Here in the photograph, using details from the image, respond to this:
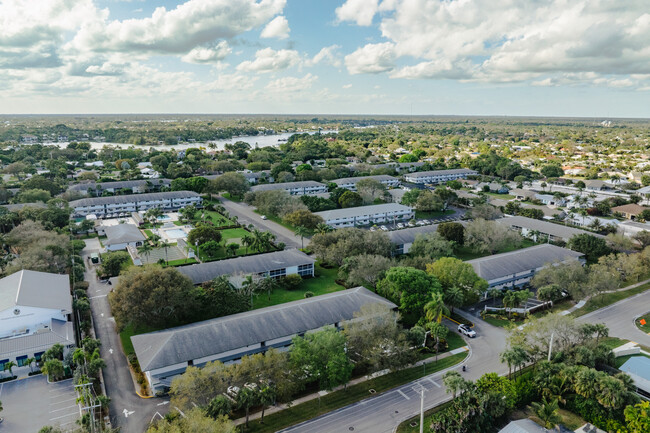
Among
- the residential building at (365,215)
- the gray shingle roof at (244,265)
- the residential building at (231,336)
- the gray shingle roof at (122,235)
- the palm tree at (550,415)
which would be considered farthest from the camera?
the residential building at (365,215)

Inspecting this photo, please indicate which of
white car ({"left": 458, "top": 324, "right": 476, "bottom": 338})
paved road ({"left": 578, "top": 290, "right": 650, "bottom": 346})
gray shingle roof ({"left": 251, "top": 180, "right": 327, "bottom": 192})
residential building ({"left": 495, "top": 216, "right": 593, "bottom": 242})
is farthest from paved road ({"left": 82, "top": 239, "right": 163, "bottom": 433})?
residential building ({"left": 495, "top": 216, "right": 593, "bottom": 242})

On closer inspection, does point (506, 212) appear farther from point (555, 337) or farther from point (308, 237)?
point (555, 337)

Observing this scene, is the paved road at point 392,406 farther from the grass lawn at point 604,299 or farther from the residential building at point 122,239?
the residential building at point 122,239

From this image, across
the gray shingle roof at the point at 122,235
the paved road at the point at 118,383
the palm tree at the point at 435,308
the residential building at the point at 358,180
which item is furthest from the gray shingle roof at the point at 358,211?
the paved road at the point at 118,383

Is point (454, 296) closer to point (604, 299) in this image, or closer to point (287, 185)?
point (604, 299)

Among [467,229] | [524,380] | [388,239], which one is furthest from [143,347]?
[467,229]

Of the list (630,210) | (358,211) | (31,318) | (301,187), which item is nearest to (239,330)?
(31,318)

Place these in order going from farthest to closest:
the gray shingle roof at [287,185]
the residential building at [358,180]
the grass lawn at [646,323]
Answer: the residential building at [358,180] → the gray shingle roof at [287,185] → the grass lawn at [646,323]
